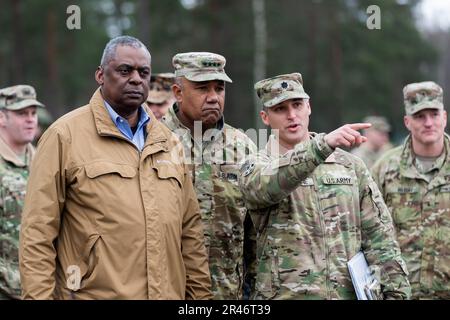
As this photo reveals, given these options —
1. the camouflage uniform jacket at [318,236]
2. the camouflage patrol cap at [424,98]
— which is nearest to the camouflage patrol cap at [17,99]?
the camouflage uniform jacket at [318,236]

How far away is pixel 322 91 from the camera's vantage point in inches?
1320

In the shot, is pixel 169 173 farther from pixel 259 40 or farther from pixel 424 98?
pixel 259 40

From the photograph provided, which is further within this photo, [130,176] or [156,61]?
[156,61]

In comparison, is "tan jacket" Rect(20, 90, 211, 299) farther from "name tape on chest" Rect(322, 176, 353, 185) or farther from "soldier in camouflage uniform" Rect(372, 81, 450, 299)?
"soldier in camouflage uniform" Rect(372, 81, 450, 299)

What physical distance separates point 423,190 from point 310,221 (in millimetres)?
2392

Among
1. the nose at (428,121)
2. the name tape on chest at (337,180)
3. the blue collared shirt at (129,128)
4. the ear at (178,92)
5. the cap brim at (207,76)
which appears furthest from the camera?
the nose at (428,121)

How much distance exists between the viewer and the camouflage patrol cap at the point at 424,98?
6.93 metres

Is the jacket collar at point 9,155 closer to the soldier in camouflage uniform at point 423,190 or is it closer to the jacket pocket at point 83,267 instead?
the jacket pocket at point 83,267

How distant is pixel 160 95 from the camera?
26.1 feet

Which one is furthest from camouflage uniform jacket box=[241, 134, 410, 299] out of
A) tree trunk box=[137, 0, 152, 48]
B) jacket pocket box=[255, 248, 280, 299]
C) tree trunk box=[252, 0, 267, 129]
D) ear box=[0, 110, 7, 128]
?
tree trunk box=[252, 0, 267, 129]

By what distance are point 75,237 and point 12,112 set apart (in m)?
3.54

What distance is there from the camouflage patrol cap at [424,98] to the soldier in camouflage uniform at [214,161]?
6.67 feet
